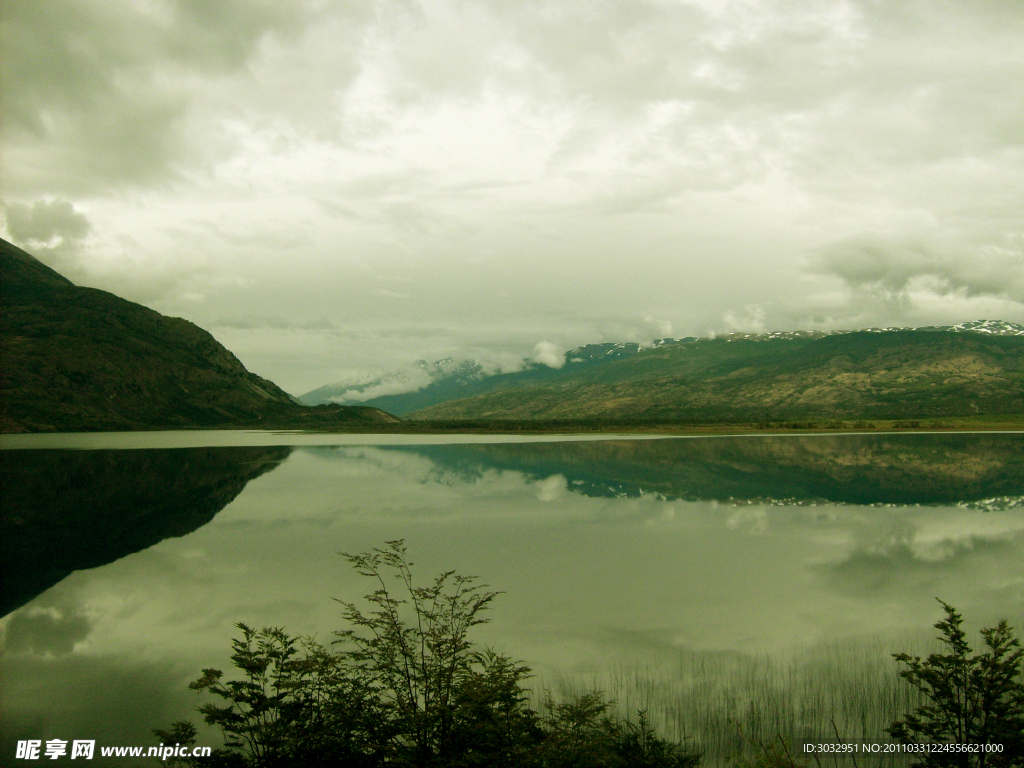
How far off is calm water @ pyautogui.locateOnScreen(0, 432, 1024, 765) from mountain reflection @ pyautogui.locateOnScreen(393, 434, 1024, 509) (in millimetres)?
594

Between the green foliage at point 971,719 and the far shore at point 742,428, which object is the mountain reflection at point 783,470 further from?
the far shore at point 742,428

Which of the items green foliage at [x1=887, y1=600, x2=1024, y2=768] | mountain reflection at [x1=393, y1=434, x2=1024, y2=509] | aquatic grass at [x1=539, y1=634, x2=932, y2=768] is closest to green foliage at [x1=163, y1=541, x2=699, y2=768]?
aquatic grass at [x1=539, y1=634, x2=932, y2=768]

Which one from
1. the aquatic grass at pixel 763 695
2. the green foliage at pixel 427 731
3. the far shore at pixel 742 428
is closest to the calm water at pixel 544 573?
the aquatic grass at pixel 763 695

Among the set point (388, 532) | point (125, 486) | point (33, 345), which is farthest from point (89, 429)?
point (388, 532)

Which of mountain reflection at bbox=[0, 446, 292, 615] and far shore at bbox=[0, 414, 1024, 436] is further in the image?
far shore at bbox=[0, 414, 1024, 436]

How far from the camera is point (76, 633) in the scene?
16.4 m

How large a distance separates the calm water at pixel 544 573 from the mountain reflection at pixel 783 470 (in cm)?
59

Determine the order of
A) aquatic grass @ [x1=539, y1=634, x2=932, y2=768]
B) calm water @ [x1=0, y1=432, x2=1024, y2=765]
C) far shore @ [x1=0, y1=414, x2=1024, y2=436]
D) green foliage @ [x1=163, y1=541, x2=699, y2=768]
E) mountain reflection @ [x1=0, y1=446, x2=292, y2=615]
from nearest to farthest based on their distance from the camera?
green foliage @ [x1=163, y1=541, x2=699, y2=768]
aquatic grass @ [x1=539, y1=634, x2=932, y2=768]
calm water @ [x1=0, y1=432, x2=1024, y2=765]
mountain reflection @ [x1=0, y1=446, x2=292, y2=615]
far shore @ [x1=0, y1=414, x2=1024, y2=436]

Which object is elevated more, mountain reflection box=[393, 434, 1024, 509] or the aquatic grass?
mountain reflection box=[393, 434, 1024, 509]

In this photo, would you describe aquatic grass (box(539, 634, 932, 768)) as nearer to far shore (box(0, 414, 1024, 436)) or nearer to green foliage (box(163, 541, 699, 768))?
green foliage (box(163, 541, 699, 768))

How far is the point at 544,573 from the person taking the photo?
22.2m

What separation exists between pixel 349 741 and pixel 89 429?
193568 millimetres

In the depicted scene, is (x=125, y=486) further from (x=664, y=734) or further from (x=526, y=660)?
(x=664, y=734)

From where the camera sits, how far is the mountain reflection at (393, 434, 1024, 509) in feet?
138
